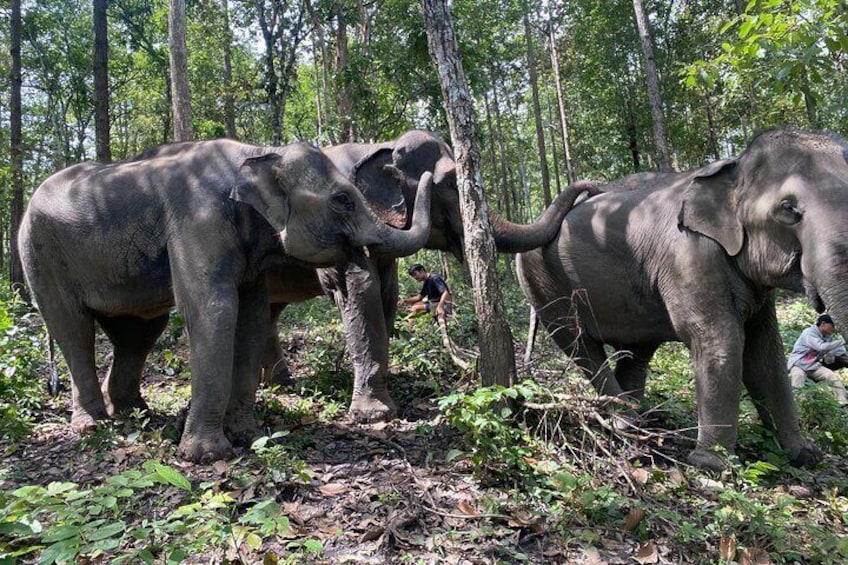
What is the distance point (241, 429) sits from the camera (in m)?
5.11

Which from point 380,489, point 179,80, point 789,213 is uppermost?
point 179,80

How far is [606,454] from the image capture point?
4137 mm

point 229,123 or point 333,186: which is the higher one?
point 229,123

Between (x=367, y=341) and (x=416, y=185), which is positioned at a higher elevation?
(x=416, y=185)

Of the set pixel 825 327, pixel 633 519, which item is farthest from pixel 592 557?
pixel 825 327

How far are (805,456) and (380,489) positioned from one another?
3195 mm

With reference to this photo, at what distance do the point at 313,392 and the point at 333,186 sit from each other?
8.58 feet

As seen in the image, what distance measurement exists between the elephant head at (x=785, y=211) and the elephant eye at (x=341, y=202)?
8.02 ft

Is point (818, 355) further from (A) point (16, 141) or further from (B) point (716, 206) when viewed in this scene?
(A) point (16, 141)

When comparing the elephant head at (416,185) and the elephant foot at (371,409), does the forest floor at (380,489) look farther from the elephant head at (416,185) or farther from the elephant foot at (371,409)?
the elephant head at (416,185)

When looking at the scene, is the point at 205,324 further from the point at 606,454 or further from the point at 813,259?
the point at 813,259

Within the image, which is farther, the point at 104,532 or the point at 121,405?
the point at 121,405

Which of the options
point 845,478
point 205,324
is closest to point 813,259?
point 845,478

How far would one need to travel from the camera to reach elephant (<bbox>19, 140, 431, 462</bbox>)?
4.68 metres
